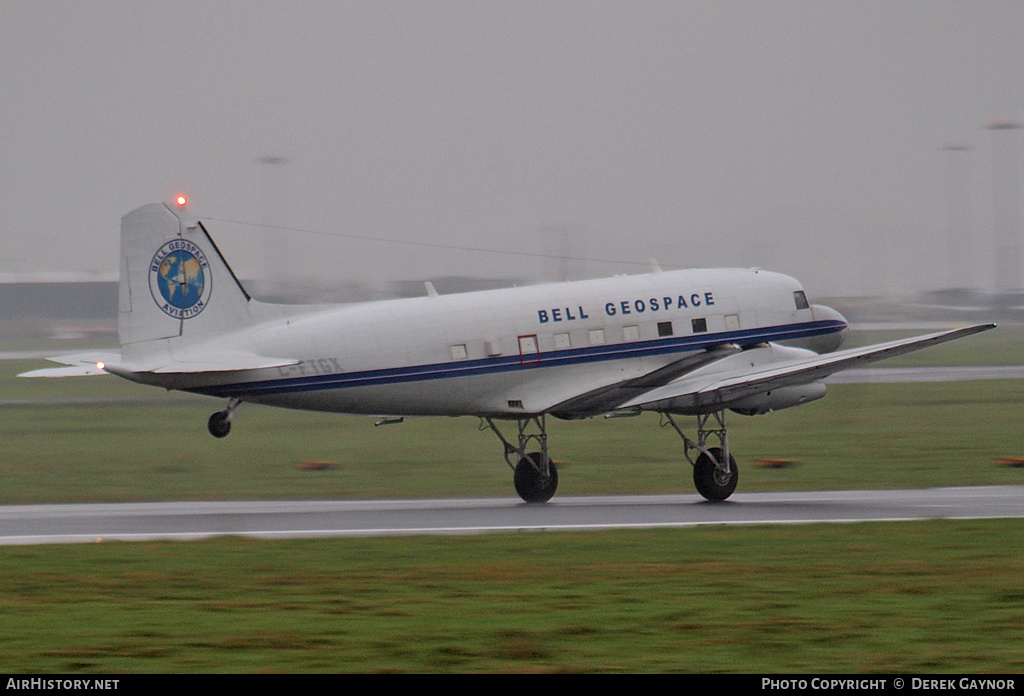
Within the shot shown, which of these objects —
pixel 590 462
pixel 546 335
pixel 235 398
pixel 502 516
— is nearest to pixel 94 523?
pixel 235 398

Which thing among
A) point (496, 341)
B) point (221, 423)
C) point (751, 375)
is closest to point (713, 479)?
point (751, 375)

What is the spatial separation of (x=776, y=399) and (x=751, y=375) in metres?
0.99

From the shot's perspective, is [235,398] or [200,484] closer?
[235,398]

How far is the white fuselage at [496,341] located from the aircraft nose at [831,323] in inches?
15.2

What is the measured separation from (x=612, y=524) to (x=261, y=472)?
1491 centimetres

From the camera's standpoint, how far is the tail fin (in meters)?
25.3

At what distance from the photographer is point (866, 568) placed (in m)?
18.3

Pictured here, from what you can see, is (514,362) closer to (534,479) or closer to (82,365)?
(534,479)

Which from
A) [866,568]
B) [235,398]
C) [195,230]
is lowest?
[866,568]

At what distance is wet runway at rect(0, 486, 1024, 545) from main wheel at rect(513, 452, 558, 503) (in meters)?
0.31

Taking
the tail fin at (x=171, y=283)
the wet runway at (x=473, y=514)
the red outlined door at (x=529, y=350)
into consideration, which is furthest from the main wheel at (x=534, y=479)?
the tail fin at (x=171, y=283)

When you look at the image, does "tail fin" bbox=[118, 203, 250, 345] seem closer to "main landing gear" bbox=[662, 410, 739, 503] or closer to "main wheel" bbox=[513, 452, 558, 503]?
"main wheel" bbox=[513, 452, 558, 503]
